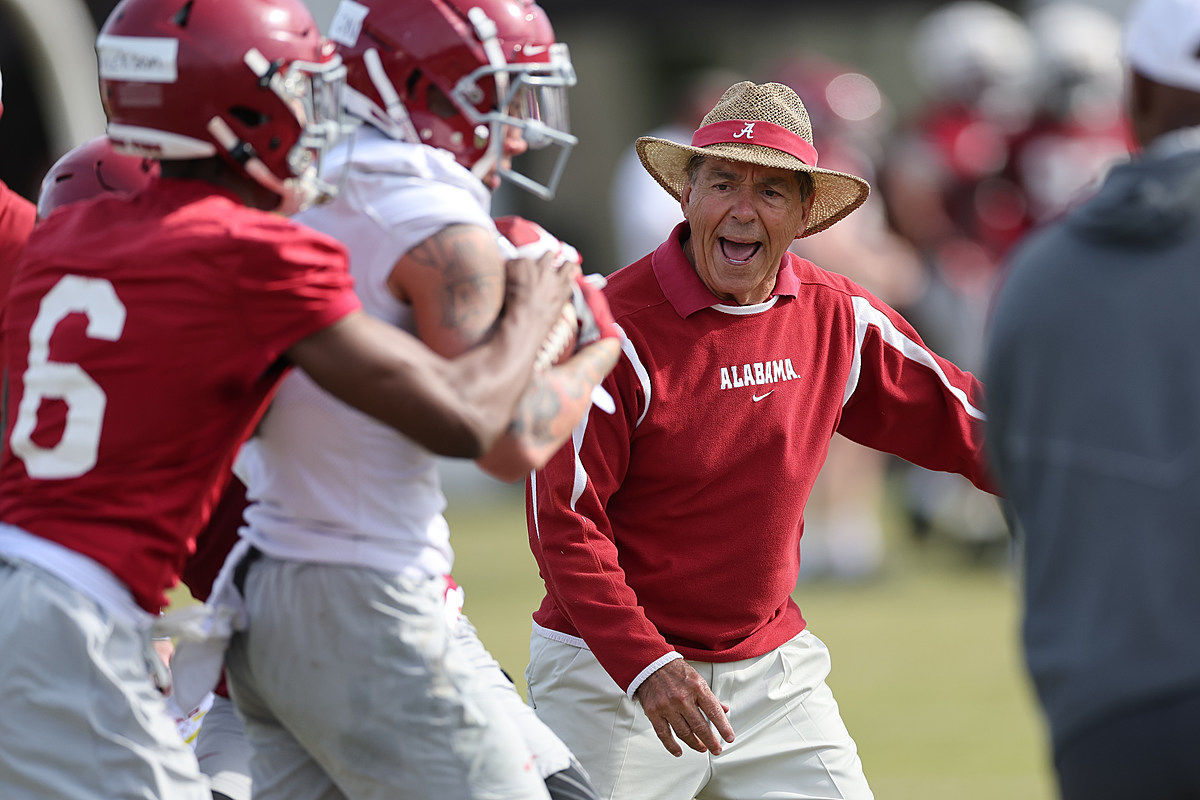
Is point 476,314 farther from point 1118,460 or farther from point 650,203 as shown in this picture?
point 650,203

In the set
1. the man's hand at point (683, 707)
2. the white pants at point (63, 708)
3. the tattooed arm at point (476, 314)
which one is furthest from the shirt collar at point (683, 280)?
the white pants at point (63, 708)

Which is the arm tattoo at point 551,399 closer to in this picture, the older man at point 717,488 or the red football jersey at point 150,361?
the red football jersey at point 150,361

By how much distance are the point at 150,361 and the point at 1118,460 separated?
151cm

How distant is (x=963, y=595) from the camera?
396 inches

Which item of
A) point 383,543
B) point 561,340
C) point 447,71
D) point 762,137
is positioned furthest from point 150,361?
point 762,137

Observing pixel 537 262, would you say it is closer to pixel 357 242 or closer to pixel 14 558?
pixel 357 242

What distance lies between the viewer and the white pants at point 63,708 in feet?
9.11

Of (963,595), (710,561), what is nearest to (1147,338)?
(710,561)

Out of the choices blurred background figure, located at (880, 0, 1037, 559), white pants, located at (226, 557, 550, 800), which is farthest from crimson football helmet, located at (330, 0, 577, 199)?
blurred background figure, located at (880, 0, 1037, 559)

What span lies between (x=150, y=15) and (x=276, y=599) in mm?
1043

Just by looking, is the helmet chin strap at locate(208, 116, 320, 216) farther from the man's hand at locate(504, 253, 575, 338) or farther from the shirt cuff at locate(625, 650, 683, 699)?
the shirt cuff at locate(625, 650, 683, 699)

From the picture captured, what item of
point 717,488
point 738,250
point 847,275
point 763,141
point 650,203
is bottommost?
point 847,275

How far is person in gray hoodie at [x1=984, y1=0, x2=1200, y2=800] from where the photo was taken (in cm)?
240

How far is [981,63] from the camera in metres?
13.6
